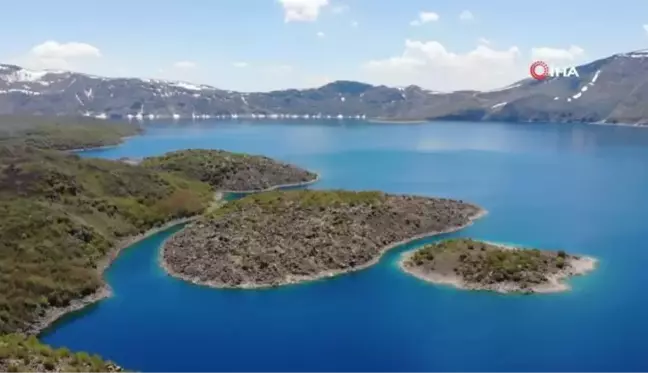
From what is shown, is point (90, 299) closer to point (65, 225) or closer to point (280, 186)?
point (65, 225)

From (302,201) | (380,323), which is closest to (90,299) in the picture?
(380,323)

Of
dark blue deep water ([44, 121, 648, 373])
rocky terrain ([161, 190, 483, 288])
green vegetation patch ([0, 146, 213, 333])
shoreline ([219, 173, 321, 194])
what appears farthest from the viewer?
shoreline ([219, 173, 321, 194])

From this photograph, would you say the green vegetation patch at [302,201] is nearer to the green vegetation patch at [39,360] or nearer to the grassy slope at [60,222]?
the grassy slope at [60,222]

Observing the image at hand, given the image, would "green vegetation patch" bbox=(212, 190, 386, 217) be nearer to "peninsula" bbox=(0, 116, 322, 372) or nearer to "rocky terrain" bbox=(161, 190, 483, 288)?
"rocky terrain" bbox=(161, 190, 483, 288)

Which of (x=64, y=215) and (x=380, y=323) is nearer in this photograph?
(x=380, y=323)

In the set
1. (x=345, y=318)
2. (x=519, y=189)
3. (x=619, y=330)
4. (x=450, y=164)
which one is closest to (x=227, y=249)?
(x=345, y=318)

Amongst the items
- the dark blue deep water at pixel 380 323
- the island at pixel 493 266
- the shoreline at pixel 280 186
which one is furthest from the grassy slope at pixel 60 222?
the island at pixel 493 266

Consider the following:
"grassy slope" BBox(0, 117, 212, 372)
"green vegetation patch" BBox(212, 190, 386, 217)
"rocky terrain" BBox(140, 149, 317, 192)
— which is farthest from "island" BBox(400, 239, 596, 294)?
"rocky terrain" BBox(140, 149, 317, 192)
